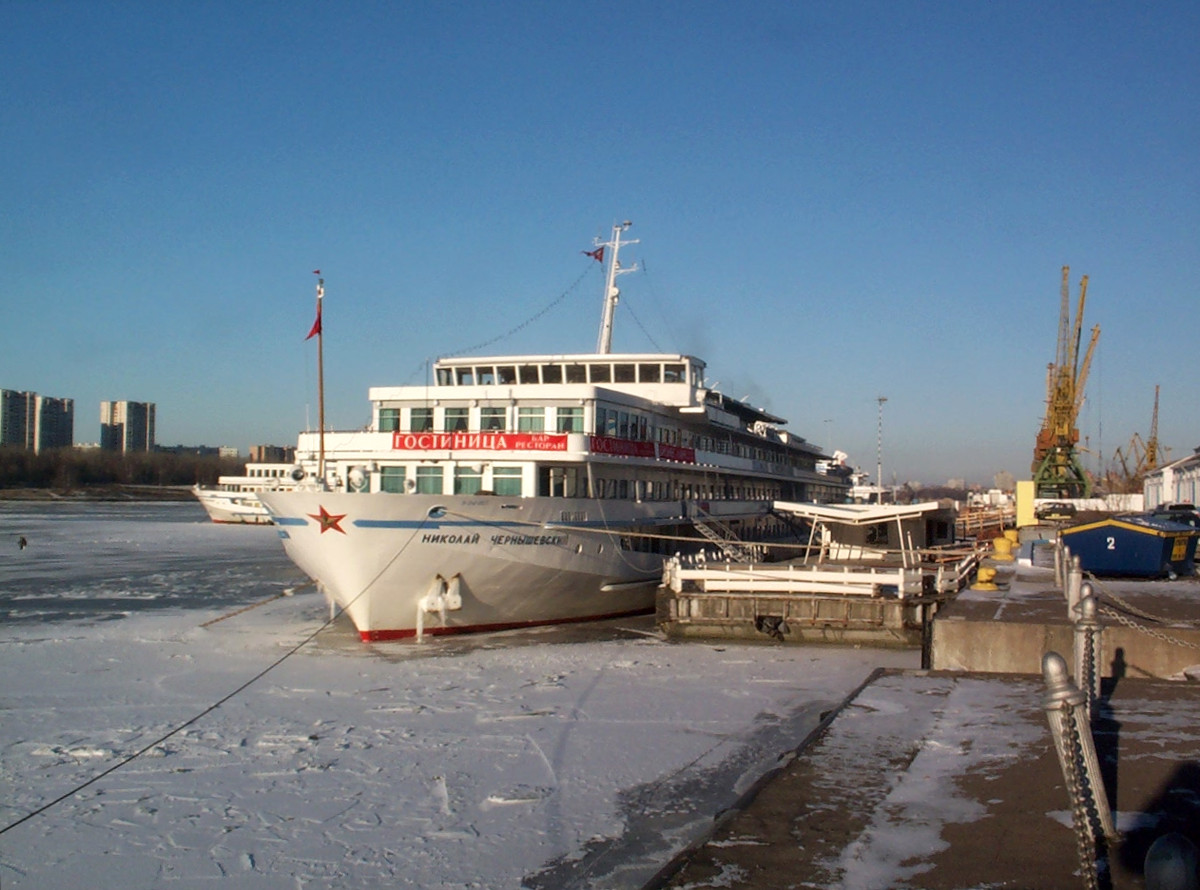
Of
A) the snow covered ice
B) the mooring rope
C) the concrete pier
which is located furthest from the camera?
the mooring rope

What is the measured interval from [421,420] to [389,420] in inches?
32.8

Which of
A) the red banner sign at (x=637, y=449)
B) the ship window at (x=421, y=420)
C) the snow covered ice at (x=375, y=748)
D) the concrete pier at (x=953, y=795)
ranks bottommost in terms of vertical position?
the snow covered ice at (x=375, y=748)

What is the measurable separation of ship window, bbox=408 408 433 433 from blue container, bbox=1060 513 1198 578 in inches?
591

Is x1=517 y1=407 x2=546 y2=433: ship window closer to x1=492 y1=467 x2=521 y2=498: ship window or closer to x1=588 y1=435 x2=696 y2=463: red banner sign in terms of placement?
x1=588 y1=435 x2=696 y2=463: red banner sign

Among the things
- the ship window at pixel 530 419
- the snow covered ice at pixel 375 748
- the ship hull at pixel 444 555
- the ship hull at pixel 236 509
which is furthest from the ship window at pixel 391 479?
the ship hull at pixel 236 509

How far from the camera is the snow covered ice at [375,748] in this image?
→ 8.85 metres

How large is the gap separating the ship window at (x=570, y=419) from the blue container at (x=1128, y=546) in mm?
11304

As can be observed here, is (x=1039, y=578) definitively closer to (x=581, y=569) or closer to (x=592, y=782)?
(x=581, y=569)

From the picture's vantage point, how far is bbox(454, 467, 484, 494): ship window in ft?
73.4

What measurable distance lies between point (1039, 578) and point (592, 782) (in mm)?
14205

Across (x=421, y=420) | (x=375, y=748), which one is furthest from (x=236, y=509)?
(x=375, y=748)

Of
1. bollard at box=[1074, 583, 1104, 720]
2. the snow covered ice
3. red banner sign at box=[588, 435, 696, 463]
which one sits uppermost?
red banner sign at box=[588, 435, 696, 463]

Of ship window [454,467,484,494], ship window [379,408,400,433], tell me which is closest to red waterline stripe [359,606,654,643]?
ship window [454,467,484,494]

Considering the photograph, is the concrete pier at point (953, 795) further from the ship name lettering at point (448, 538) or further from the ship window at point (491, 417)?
the ship window at point (491, 417)
